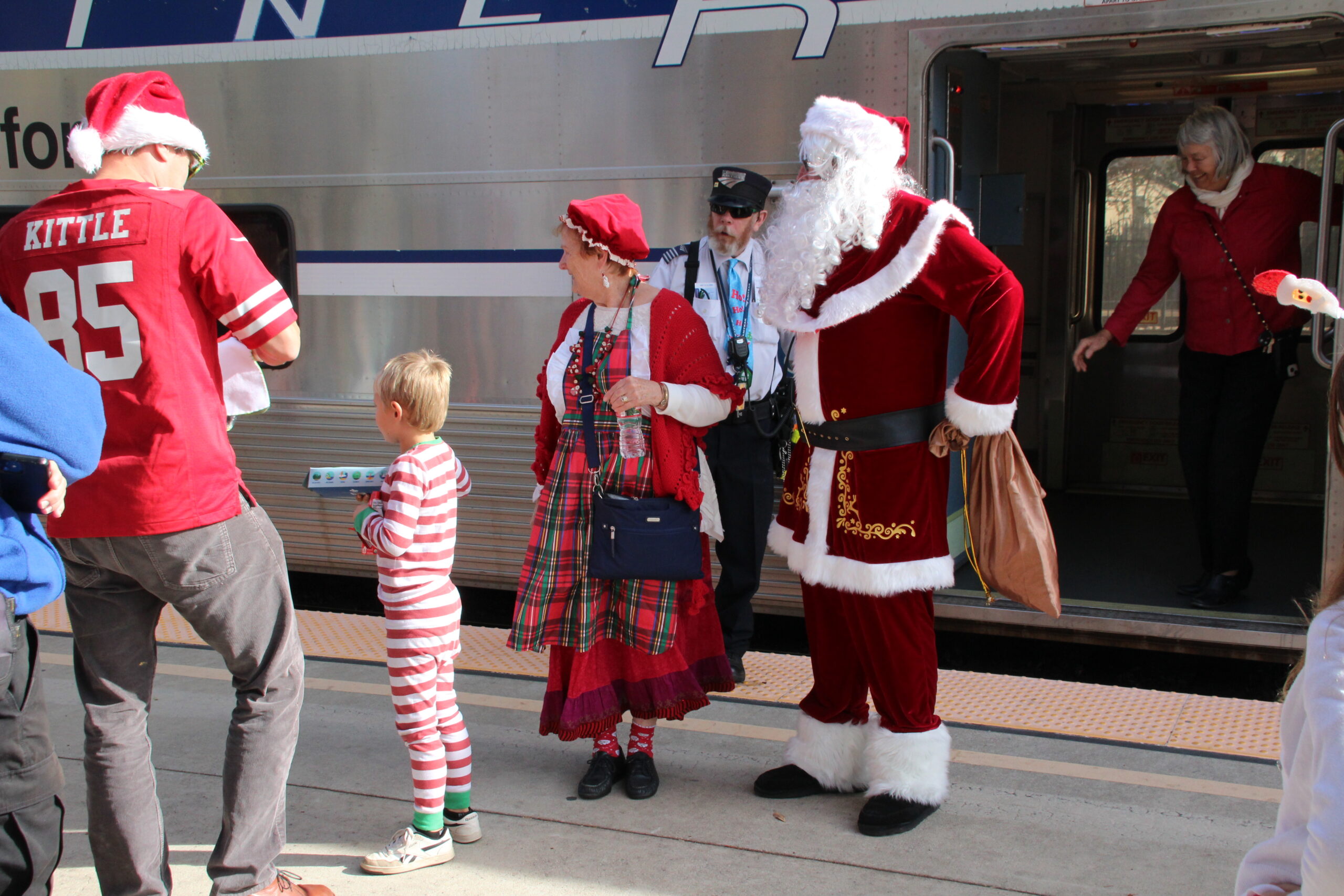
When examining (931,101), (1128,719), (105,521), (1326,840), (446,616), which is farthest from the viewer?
(931,101)

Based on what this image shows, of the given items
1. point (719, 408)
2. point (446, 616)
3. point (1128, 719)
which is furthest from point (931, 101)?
point (446, 616)

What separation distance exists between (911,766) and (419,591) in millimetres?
1230

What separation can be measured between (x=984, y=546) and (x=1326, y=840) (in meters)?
1.62

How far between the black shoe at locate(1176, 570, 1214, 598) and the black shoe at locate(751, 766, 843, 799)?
2.05m

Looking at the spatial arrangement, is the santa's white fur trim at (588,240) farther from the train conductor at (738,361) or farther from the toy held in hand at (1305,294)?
the toy held in hand at (1305,294)

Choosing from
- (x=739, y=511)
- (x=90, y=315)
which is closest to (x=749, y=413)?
(x=739, y=511)

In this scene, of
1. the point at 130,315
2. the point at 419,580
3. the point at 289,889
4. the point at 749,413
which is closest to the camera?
the point at 130,315

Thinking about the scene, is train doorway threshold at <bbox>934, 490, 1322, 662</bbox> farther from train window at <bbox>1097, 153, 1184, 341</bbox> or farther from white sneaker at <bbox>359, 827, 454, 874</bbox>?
white sneaker at <bbox>359, 827, 454, 874</bbox>

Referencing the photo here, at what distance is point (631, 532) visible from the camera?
9.27 ft

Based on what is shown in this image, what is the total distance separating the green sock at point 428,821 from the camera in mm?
2643

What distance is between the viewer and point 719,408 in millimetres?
2934

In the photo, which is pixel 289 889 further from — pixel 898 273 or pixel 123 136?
pixel 898 273

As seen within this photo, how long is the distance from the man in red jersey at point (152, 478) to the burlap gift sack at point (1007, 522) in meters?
1.54

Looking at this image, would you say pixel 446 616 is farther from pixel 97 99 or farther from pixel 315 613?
pixel 315 613
